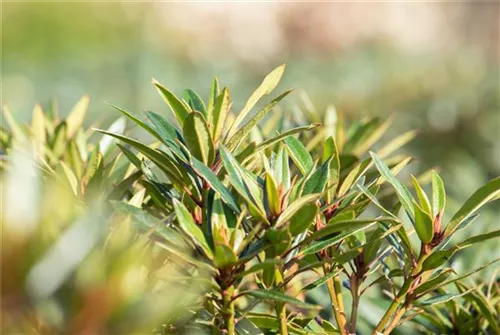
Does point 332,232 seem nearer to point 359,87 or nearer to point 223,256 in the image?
point 223,256

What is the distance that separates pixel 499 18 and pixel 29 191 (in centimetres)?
1096

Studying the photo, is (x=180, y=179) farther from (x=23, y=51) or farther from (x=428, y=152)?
(x=23, y=51)

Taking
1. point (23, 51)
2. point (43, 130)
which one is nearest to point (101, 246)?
point (43, 130)

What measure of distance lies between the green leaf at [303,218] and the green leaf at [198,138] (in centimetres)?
12

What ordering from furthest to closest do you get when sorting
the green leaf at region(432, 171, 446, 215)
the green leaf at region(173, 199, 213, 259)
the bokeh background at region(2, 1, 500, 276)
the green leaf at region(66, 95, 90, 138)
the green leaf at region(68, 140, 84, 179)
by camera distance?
the bokeh background at region(2, 1, 500, 276) → the green leaf at region(66, 95, 90, 138) → the green leaf at region(68, 140, 84, 179) → the green leaf at region(432, 171, 446, 215) → the green leaf at region(173, 199, 213, 259)

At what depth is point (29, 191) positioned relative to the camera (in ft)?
1.67

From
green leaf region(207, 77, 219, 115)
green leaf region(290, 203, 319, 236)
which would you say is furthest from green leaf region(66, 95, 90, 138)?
green leaf region(290, 203, 319, 236)

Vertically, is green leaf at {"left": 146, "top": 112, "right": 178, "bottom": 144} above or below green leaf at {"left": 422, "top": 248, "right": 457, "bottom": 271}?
above

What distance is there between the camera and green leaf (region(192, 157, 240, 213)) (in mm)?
600

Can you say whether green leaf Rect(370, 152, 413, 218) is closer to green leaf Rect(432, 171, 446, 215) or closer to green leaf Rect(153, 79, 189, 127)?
green leaf Rect(432, 171, 446, 215)

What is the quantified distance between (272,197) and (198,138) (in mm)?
94

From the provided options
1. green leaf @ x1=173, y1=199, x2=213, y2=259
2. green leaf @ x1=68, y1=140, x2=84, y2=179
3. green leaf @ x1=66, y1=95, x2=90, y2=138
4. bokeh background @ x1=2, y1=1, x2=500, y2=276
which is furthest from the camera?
bokeh background @ x1=2, y1=1, x2=500, y2=276

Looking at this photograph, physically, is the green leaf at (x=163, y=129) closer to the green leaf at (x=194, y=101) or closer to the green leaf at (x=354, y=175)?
the green leaf at (x=194, y=101)

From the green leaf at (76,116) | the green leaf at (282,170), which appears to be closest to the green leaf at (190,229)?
the green leaf at (282,170)
